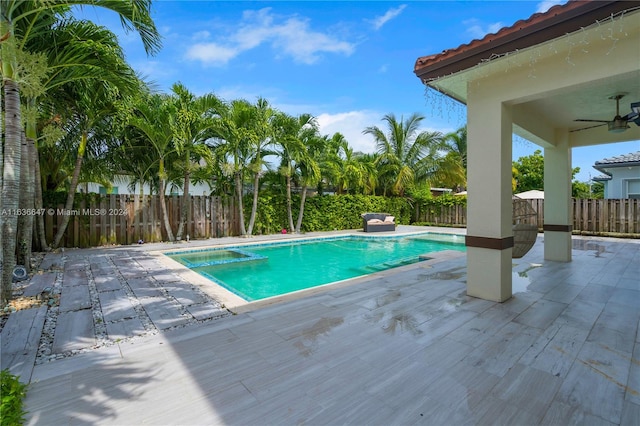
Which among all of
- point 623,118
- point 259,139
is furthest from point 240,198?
point 623,118

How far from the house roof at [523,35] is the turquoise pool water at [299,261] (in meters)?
5.04

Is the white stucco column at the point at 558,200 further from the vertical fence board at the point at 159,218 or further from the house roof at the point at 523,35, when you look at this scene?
the vertical fence board at the point at 159,218

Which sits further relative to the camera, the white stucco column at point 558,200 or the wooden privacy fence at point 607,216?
the wooden privacy fence at point 607,216

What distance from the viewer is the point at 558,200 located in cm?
719

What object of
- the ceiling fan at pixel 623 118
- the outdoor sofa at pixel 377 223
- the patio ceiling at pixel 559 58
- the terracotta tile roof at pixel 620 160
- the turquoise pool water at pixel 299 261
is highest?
the terracotta tile roof at pixel 620 160

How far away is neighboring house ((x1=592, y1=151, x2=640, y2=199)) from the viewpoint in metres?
15.3

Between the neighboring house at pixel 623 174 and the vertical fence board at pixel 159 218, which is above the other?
the neighboring house at pixel 623 174

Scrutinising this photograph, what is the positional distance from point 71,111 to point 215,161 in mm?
4644

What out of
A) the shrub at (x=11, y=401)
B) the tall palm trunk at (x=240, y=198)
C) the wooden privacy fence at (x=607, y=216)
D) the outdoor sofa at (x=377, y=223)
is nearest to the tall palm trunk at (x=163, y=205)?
the tall palm trunk at (x=240, y=198)

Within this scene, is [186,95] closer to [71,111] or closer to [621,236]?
[71,111]

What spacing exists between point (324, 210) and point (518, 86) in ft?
41.8

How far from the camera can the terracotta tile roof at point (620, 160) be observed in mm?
15031

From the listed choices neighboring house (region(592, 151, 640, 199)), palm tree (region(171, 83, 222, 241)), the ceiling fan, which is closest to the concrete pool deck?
the ceiling fan

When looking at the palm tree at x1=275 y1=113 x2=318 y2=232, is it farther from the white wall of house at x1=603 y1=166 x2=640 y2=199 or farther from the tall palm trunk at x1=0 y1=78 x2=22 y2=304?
the white wall of house at x1=603 y1=166 x2=640 y2=199
